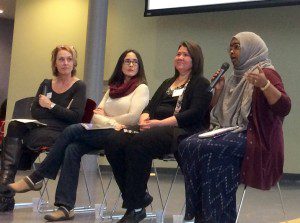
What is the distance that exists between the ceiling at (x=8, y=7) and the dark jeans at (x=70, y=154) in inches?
283

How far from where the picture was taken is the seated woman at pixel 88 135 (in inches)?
126

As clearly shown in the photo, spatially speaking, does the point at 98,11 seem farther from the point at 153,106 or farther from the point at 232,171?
the point at 232,171

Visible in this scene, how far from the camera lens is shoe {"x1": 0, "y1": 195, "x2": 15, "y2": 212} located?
340 cm

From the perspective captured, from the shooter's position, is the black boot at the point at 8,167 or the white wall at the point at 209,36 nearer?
the black boot at the point at 8,167

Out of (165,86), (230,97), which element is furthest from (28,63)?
(230,97)

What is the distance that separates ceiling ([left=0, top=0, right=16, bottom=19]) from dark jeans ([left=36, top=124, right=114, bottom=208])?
283 inches

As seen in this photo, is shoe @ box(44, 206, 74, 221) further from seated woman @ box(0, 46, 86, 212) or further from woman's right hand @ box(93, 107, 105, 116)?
woman's right hand @ box(93, 107, 105, 116)

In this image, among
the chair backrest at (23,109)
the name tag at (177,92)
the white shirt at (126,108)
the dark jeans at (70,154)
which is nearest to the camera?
the dark jeans at (70,154)

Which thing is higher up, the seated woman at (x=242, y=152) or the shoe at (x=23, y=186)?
the seated woman at (x=242, y=152)

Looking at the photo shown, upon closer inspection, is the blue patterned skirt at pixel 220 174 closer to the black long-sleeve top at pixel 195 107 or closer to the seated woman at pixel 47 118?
the black long-sleeve top at pixel 195 107

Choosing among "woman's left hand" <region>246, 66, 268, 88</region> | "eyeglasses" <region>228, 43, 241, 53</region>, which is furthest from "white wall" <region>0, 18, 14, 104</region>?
"woman's left hand" <region>246, 66, 268, 88</region>

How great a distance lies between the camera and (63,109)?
359 cm

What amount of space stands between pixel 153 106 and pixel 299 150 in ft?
12.3

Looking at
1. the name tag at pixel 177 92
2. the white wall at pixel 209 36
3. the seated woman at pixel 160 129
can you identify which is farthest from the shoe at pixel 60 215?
the white wall at pixel 209 36
